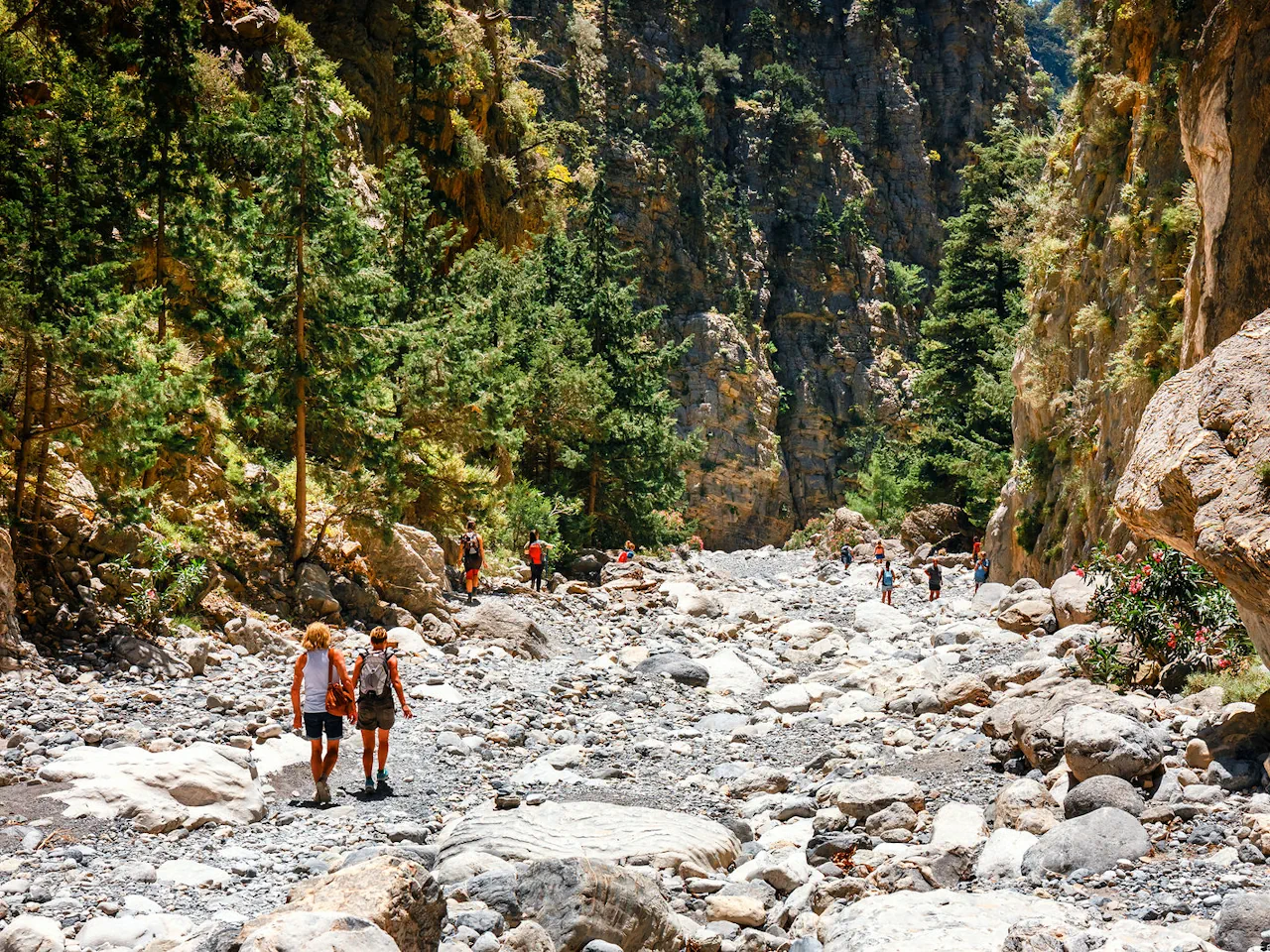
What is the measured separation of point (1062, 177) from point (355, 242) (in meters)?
16.6

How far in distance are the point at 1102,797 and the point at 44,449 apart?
1209cm

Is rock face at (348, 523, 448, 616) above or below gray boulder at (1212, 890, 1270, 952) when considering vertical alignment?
above

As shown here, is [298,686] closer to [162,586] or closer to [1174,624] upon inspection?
[162,586]

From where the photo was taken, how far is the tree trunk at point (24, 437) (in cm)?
1156

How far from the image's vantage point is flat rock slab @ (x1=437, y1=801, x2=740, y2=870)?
24.0 ft

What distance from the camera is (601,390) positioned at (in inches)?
1208

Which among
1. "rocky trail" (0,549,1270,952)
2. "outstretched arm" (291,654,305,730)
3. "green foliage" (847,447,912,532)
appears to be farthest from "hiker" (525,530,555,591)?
"green foliage" (847,447,912,532)

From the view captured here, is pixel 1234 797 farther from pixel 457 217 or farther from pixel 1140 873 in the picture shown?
pixel 457 217

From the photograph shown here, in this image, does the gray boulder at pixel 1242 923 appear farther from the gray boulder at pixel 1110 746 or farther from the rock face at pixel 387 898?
the rock face at pixel 387 898

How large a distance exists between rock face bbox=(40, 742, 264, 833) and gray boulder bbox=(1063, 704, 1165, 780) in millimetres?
6763

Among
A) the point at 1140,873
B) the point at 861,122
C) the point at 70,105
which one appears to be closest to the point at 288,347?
the point at 70,105

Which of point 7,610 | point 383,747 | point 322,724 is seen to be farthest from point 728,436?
point 322,724

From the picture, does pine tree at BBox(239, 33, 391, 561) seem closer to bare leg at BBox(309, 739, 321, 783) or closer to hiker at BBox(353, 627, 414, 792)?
hiker at BBox(353, 627, 414, 792)

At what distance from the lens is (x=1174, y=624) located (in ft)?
34.1
